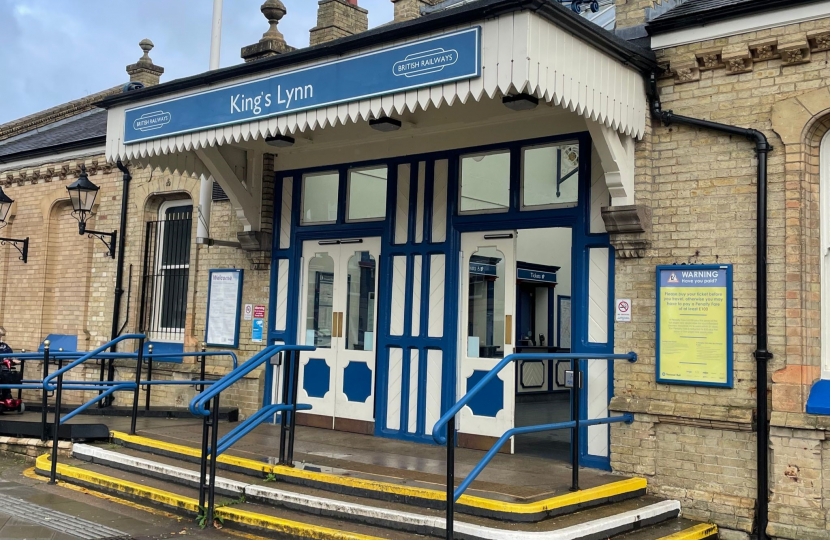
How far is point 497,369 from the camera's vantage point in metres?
6.00

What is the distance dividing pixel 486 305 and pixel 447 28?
10.7ft

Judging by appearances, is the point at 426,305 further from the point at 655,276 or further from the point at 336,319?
the point at 655,276

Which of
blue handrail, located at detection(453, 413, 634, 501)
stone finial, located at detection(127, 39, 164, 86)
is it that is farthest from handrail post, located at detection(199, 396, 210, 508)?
stone finial, located at detection(127, 39, 164, 86)

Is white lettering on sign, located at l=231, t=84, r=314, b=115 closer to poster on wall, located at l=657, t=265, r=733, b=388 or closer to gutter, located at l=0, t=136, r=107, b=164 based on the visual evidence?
poster on wall, located at l=657, t=265, r=733, b=388

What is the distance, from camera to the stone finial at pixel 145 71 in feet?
52.4

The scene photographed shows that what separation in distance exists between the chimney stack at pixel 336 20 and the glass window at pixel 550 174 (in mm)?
6043

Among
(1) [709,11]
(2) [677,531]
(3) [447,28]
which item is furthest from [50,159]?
(2) [677,531]

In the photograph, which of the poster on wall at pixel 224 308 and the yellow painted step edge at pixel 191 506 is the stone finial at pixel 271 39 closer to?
the poster on wall at pixel 224 308

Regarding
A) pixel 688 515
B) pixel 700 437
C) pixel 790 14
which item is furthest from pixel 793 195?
pixel 688 515

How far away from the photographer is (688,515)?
704 centimetres

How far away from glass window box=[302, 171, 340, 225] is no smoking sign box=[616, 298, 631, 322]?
4.00 meters

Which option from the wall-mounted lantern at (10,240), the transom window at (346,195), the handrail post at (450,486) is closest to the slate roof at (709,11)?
the transom window at (346,195)

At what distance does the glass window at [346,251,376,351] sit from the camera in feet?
32.2

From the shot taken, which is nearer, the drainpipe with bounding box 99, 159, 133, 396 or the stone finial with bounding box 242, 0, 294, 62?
the stone finial with bounding box 242, 0, 294, 62
